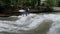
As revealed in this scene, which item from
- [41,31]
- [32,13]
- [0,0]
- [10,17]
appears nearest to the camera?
[41,31]

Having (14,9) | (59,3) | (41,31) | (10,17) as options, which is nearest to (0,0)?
(14,9)

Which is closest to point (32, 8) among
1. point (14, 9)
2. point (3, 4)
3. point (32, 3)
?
point (32, 3)

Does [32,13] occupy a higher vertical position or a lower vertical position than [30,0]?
lower

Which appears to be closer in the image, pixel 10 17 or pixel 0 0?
pixel 10 17

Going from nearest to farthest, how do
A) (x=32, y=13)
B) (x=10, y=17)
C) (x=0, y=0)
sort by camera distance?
1. (x=10, y=17)
2. (x=32, y=13)
3. (x=0, y=0)

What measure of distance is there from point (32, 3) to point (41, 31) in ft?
10.1

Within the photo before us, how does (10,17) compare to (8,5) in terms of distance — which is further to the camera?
(8,5)

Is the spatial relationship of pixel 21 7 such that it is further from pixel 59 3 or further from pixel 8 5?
pixel 59 3

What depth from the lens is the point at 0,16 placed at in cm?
536

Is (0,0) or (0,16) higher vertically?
(0,0)

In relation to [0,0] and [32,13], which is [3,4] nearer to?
[0,0]

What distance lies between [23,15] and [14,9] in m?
0.68

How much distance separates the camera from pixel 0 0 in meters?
6.14

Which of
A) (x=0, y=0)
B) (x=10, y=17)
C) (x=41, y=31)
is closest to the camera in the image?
(x=41, y=31)
